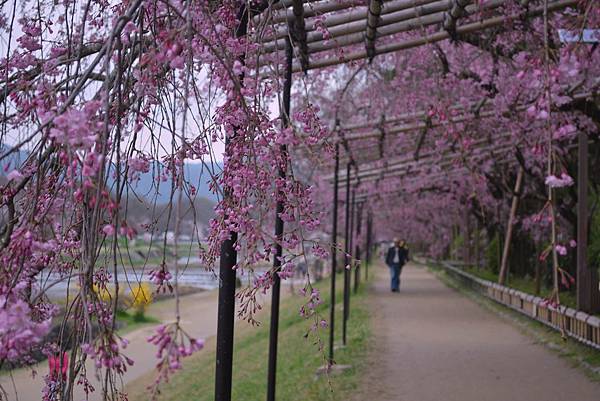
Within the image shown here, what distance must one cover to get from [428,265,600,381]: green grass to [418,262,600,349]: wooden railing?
0.09 m

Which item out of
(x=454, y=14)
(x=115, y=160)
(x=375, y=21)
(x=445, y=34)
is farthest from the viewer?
(x=445, y=34)

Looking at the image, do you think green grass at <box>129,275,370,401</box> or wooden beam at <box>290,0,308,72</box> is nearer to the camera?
wooden beam at <box>290,0,308,72</box>

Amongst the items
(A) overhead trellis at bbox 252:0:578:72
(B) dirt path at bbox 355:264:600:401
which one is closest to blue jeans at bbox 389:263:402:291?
(B) dirt path at bbox 355:264:600:401

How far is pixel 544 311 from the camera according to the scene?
10555 mm

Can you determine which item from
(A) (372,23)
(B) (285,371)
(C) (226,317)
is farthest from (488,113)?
(C) (226,317)

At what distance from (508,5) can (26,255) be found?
4.15 meters

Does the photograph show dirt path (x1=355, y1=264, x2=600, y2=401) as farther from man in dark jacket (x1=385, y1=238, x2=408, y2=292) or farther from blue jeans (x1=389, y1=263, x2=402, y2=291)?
blue jeans (x1=389, y1=263, x2=402, y2=291)

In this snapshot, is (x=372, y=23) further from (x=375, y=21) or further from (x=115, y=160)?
(x=115, y=160)

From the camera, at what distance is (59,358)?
7.04 feet

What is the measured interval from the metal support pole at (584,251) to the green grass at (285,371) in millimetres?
2578

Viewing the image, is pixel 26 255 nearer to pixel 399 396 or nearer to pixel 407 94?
pixel 399 396

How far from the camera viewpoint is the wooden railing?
7734 millimetres

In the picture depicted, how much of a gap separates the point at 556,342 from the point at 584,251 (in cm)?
164

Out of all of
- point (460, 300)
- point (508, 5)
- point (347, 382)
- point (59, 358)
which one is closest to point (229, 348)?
point (59, 358)
